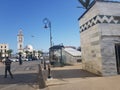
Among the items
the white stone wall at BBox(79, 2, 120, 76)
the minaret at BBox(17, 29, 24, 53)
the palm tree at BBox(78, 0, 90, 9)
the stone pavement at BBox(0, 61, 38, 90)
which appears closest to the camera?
the stone pavement at BBox(0, 61, 38, 90)

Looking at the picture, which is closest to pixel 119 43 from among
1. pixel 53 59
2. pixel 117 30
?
pixel 117 30

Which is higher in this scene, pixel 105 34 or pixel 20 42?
pixel 20 42

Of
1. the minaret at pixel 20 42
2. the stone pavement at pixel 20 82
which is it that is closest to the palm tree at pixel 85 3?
the stone pavement at pixel 20 82

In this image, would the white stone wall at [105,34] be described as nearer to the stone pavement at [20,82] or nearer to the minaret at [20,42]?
the stone pavement at [20,82]

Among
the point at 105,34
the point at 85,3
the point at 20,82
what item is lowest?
the point at 20,82

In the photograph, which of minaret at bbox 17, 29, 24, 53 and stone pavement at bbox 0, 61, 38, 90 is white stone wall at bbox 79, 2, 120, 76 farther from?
minaret at bbox 17, 29, 24, 53

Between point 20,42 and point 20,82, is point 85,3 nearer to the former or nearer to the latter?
point 20,82

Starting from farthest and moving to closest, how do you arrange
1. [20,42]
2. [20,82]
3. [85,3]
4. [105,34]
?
[20,42] → [85,3] → [20,82] → [105,34]

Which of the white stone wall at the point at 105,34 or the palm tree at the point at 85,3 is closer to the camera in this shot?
the white stone wall at the point at 105,34

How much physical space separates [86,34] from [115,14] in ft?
11.7

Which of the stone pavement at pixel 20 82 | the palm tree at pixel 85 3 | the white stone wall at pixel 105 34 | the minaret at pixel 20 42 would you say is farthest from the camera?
the minaret at pixel 20 42

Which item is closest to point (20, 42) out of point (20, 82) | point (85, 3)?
point (85, 3)

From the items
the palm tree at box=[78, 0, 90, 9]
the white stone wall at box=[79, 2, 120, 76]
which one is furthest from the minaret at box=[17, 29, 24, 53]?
the white stone wall at box=[79, 2, 120, 76]

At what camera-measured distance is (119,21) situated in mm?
15359
